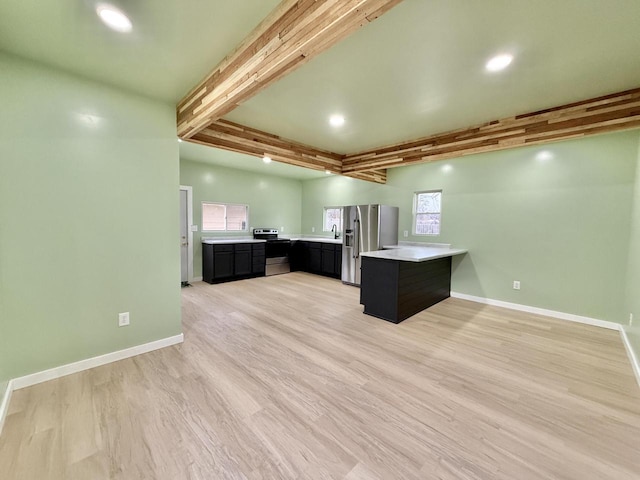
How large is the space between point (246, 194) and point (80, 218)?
4334 millimetres

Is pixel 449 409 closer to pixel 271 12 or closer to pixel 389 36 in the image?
pixel 389 36

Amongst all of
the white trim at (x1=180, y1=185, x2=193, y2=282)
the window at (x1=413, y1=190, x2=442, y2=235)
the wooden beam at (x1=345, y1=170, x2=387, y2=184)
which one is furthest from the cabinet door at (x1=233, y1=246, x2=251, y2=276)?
the window at (x1=413, y1=190, x2=442, y2=235)

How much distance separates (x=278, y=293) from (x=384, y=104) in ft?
11.8

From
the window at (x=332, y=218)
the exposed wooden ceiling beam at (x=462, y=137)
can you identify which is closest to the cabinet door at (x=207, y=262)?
the exposed wooden ceiling beam at (x=462, y=137)

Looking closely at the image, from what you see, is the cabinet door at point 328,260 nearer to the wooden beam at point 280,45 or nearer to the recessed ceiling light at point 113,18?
the wooden beam at point 280,45

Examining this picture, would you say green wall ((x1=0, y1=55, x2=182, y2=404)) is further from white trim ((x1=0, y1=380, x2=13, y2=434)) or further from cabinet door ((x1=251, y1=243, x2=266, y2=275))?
cabinet door ((x1=251, y1=243, x2=266, y2=275))

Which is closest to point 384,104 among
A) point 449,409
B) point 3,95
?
point 449,409

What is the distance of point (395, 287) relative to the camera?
3451mm

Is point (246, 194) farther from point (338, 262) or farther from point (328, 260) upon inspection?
point (338, 262)

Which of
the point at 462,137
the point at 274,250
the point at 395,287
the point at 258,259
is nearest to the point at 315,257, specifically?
the point at 274,250

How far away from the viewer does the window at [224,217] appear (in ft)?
19.3

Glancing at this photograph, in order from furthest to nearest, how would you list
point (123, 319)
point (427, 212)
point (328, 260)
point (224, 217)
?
point (328, 260)
point (224, 217)
point (427, 212)
point (123, 319)

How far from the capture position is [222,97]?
1994 mm

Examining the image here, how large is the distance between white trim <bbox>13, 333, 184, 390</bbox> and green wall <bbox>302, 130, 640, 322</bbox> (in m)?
4.65
